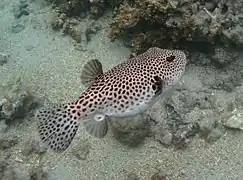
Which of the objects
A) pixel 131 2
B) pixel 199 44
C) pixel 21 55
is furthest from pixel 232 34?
pixel 21 55

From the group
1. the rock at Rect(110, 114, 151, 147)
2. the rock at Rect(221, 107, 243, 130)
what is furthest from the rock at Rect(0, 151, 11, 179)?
the rock at Rect(221, 107, 243, 130)

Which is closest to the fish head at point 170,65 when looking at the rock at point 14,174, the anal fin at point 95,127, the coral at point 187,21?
the anal fin at point 95,127

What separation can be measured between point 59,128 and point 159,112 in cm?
227

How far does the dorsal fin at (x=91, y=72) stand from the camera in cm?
366

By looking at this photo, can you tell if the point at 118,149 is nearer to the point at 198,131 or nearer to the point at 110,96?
the point at 198,131

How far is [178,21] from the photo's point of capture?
17.4 feet

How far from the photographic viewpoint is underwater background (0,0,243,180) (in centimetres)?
498

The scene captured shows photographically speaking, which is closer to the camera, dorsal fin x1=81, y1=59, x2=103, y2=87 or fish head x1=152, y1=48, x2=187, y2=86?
dorsal fin x1=81, y1=59, x2=103, y2=87

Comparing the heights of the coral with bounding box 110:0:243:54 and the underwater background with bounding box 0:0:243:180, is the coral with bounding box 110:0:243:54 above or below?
above

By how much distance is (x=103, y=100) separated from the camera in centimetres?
356

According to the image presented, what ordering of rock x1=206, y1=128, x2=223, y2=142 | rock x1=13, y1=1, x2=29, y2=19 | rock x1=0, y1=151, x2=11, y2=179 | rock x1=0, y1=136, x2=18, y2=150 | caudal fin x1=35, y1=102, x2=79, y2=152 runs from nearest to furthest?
caudal fin x1=35, y1=102, x2=79, y2=152 < rock x1=206, y1=128, x2=223, y2=142 < rock x1=0, y1=151, x2=11, y2=179 < rock x1=0, y1=136, x2=18, y2=150 < rock x1=13, y1=1, x2=29, y2=19

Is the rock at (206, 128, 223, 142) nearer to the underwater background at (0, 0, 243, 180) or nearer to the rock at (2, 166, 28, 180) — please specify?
the underwater background at (0, 0, 243, 180)

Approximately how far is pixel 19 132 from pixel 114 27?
2.44 metres

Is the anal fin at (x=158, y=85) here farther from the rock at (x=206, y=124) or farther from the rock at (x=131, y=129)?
the rock at (x=206, y=124)
